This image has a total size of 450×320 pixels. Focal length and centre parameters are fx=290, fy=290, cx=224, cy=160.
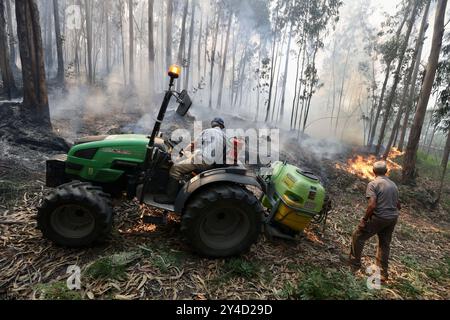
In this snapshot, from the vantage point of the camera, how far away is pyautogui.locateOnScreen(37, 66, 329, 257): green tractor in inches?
134

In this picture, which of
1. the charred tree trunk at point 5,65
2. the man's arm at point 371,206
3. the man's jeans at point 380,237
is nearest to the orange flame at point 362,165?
the man's jeans at point 380,237

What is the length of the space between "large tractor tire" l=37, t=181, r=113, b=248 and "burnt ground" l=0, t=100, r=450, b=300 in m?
0.19

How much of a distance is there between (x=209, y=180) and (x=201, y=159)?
0.44 m

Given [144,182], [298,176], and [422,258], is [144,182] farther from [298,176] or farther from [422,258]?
[422,258]

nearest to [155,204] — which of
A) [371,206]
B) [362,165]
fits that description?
[371,206]

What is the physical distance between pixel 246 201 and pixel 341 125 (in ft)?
133

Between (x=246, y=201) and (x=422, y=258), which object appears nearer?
(x=246, y=201)

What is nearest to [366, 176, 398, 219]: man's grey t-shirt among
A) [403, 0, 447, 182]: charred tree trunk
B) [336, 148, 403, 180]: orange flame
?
[403, 0, 447, 182]: charred tree trunk

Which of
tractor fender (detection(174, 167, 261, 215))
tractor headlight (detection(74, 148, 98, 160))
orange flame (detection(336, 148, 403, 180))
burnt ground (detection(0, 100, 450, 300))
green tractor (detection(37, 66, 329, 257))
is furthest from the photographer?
orange flame (detection(336, 148, 403, 180))

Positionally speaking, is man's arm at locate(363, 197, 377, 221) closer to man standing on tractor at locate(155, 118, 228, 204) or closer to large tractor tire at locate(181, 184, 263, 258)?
large tractor tire at locate(181, 184, 263, 258)

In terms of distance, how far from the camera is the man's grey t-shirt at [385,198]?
3910 mm

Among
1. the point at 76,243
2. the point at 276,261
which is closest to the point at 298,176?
the point at 276,261

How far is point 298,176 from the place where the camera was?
13.0 ft
